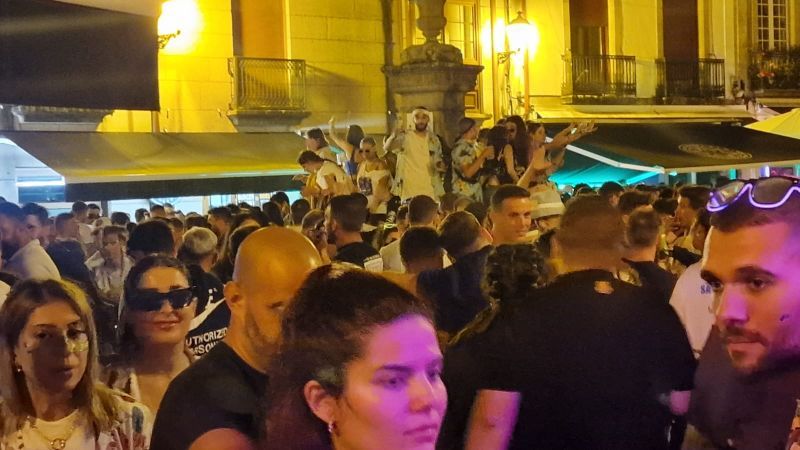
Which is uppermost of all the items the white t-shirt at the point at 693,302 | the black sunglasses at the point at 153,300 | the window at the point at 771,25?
the window at the point at 771,25

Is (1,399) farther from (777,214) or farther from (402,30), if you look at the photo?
(402,30)

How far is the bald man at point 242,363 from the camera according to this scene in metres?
2.52

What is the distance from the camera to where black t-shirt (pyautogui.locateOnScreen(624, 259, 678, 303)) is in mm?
4977

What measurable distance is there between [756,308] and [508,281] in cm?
161

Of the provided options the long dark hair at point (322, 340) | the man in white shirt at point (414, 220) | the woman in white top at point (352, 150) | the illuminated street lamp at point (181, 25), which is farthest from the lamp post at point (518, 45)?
the long dark hair at point (322, 340)

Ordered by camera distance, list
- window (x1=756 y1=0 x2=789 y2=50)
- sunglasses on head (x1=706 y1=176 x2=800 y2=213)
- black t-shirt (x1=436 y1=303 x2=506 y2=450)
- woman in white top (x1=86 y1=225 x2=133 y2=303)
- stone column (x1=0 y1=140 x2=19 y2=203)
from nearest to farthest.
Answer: sunglasses on head (x1=706 y1=176 x2=800 y2=213), black t-shirt (x1=436 y1=303 x2=506 y2=450), woman in white top (x1=86 y1=225 x2=133 y2=303), stone column (x1=0 y1=140 x2=19 y2=203), window (x1=756 y1=0 x2=789 y2=50)

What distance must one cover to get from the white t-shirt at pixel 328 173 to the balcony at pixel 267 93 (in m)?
9.48

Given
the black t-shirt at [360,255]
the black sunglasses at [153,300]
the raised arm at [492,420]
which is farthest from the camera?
the black t-shirt at [360,255]

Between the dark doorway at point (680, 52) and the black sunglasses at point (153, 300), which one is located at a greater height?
the dark doorway at point (680, 52)

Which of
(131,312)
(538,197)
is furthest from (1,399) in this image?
(538,197)

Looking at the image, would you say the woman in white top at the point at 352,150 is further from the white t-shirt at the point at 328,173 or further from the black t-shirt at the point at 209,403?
the black t-shirt at the point at 209,403

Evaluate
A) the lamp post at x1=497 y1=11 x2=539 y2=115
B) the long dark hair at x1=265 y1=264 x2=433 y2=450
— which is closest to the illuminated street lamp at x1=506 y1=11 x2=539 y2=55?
the lamp post at x1=497 y1=11 x2=539 y2=115

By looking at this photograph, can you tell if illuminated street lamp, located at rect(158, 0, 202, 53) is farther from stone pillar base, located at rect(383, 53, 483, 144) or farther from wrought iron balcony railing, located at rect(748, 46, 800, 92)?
wrought iron balcony railing, located at rect(748, 46, 800, 92)

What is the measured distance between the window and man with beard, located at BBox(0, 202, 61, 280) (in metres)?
22.6
